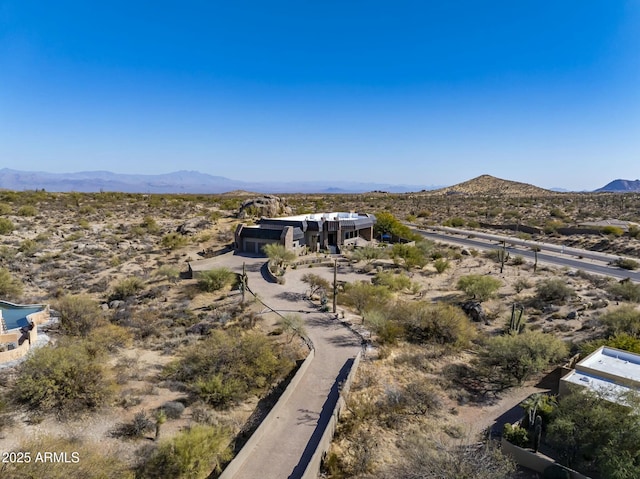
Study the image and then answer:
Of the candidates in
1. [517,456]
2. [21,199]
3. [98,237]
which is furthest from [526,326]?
[21,199]

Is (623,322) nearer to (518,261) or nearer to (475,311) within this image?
(475,311)

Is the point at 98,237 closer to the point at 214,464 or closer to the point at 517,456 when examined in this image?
the point at 214,464

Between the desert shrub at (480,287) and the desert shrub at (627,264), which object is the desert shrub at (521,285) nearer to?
the desert shrub at (480,287)

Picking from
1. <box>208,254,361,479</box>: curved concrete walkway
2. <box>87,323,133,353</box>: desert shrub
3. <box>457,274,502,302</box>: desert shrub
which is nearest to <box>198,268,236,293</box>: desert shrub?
<box>208,254,361,479</box>: curved concrete walkway

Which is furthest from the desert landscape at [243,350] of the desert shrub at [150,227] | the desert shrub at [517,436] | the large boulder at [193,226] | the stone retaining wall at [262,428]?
the desert shrub at [150,227]

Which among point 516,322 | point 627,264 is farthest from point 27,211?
point 627,264

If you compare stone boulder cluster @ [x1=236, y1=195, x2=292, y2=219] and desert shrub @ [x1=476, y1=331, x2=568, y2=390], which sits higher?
stone boulder cluster @ [x1=236, y1=195, x2=292, y2=219]

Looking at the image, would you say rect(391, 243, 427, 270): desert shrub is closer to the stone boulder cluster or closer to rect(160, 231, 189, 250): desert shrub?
rect(160, 231, 189, 250): desert shrub
